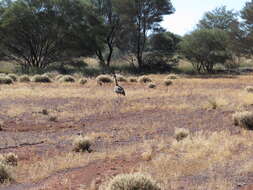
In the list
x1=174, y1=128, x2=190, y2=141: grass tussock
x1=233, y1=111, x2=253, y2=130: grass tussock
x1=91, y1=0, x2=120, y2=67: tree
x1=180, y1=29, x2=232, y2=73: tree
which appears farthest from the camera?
x1=91, y1=0, x2=120, y2=67: tree

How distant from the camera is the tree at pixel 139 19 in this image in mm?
39906

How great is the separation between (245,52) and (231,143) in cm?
3314

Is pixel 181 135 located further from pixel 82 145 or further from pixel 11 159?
pixel 11 159

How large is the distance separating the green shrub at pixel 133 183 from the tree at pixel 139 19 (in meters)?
36.1

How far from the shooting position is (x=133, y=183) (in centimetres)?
485

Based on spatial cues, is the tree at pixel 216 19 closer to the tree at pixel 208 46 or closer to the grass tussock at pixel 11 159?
the tree at pixel 208 46

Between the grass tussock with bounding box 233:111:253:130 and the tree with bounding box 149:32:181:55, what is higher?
the tree with bounding box 149:32:181:55

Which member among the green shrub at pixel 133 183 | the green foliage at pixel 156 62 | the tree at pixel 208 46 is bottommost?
the green shrub at pixel 133 183

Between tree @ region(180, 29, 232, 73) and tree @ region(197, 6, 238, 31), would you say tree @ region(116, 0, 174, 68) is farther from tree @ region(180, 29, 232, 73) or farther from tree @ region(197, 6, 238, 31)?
tree @ region(197, 6, 238, 31)

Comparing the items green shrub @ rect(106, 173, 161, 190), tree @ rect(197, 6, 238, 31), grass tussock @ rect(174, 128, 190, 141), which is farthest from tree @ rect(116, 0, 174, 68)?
green shrub @ rect(106, 173, 161, 190)

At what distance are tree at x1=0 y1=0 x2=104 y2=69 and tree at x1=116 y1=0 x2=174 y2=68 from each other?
3671 mm

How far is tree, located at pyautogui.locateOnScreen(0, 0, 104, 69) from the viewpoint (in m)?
36.1

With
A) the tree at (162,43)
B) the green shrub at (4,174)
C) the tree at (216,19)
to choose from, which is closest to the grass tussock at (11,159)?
the green shrub at (4,174)

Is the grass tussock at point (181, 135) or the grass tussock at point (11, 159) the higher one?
the grass tussock at point (181, 135)
